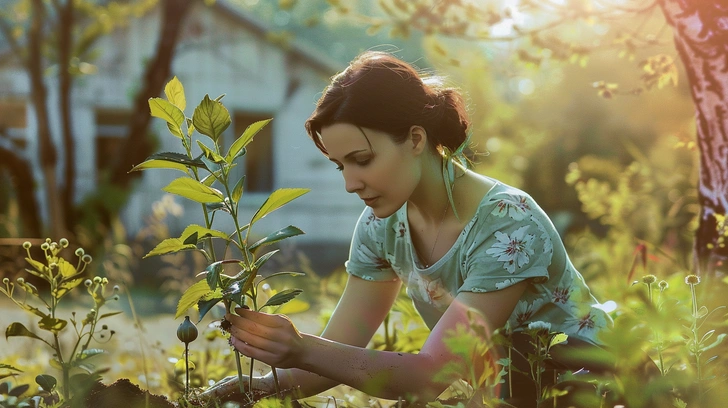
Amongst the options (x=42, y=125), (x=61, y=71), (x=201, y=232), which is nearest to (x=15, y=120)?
(x=42, y=125)

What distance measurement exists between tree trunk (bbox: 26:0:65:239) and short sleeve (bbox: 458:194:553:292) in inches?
264

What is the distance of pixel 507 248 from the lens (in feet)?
6.45

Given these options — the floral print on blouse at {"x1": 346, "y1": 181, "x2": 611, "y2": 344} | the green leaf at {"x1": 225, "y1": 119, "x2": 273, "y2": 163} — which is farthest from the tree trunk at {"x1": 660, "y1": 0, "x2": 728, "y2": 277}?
the green leaf at {"x1": 225, "y1": 119, "x2": 273, "y2": 163}

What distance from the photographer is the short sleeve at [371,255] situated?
2.35 metres

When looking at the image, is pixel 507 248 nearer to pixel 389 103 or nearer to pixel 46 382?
pixel 389 103

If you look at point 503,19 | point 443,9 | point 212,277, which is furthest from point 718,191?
point 212,277

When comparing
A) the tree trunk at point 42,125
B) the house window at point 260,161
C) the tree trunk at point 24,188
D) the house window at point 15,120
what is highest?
the tree trunk at point 42,125

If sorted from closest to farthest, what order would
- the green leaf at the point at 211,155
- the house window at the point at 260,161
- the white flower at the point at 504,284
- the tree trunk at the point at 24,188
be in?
1. the green leaf at the point at 211,155
2. the white flower at the point at 504,284
3. the tree trunk at the point at 24,188
4. the house window at the point at 260,161

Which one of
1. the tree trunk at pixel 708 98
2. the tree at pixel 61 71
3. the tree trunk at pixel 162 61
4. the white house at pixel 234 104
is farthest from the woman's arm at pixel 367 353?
the white house at pixel 234 104

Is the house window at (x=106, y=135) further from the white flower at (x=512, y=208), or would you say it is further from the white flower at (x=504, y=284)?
the white flower at (x=504, y=284)

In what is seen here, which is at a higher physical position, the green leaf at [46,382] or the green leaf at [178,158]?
the green leaf at [178,158]

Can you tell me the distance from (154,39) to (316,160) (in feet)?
12.7

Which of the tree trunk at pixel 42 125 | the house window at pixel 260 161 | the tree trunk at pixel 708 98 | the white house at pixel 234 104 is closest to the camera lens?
the tree trunk at pixel 708 98

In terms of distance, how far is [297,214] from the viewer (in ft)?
52.6
